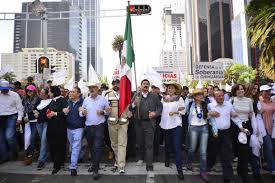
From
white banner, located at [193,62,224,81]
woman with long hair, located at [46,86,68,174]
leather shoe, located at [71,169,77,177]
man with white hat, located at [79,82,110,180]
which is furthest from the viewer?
white banner, located at [193,62,224,81]

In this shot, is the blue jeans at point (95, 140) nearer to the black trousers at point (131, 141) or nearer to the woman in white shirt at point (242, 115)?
the black trousers at point (131, 141)

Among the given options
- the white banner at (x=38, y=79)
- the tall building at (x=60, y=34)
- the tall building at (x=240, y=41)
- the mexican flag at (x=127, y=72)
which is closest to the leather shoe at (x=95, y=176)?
the mexican flag at (x=127, y=72)

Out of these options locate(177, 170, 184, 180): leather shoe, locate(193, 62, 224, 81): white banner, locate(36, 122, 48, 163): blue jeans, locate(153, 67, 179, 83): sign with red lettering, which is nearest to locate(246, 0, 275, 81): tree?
locate(193, 62, 224, 81): white banner

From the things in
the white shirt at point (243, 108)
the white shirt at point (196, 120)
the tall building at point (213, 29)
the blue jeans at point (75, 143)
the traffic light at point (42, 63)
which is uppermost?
the tall building at point (213, 29)

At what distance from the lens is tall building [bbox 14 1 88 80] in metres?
50.2

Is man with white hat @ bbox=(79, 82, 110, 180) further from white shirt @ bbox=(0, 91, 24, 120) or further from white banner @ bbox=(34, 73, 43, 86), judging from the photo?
white banner @ bbox=(34, 73, 43, 86)

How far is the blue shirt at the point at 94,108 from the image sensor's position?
6.99m

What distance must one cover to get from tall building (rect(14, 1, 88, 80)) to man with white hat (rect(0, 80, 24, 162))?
4087cm

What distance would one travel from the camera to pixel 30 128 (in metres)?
7.92

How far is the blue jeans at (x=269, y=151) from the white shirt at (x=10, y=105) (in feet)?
18.8

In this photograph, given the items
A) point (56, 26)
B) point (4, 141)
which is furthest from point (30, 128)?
point (56, 26)

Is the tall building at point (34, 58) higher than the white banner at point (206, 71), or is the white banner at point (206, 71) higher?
the tall building at point (34, 58)

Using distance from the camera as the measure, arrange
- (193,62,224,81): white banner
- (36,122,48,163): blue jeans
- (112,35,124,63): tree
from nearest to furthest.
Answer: (36,122,48,163): blue jeans
(193,62,224,81): white banner
(112,35,124,63): tree

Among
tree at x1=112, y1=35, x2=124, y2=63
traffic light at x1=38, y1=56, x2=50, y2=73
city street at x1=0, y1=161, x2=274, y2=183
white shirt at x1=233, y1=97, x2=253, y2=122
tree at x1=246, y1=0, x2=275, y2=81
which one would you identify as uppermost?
tree at x1=112, y1=35, x2=124, y2=63
